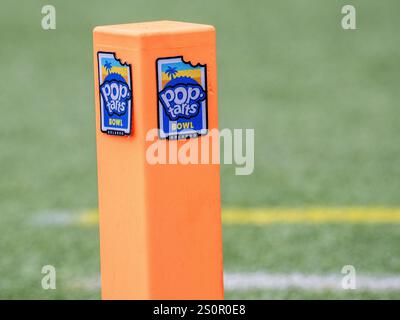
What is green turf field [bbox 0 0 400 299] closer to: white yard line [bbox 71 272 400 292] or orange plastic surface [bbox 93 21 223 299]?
white yard line [bbox 71 272 400 292]

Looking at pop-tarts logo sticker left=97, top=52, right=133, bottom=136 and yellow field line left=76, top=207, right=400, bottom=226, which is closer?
pop-tarts logo sticker left=97, top=52, right=133, bottom=136

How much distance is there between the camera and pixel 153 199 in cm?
435

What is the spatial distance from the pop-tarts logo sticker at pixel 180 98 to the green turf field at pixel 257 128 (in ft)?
6.86

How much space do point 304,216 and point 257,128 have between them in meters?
2.64

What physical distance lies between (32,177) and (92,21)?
6536 millimetres

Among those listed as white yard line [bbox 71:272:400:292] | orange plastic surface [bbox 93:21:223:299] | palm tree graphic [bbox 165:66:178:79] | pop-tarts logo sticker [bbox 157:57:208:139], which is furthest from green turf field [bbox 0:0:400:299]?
palm tree graphic [bbox 165:66:178:79]

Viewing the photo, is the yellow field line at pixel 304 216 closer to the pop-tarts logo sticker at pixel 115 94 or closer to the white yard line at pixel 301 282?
the white yard line at pixel 301 282

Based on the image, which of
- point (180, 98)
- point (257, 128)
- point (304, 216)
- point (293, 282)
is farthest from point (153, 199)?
point (257, 128)

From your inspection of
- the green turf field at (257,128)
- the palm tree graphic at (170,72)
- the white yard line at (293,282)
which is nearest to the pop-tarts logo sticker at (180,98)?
the palm tree graphic at (170,72)

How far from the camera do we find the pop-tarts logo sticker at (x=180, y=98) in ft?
14.1

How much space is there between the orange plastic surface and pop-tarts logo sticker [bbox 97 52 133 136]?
0.03 metres

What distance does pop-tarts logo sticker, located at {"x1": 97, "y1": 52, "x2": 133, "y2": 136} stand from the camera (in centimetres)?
432
